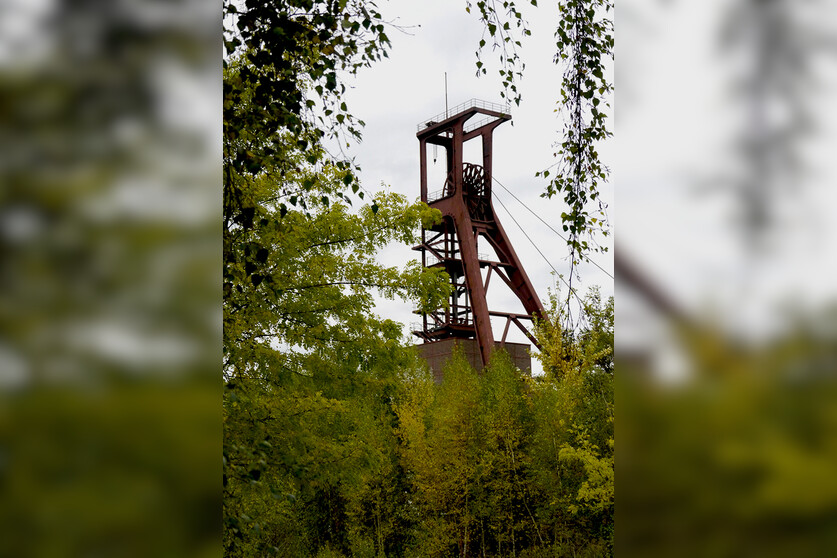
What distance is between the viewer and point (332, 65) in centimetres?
250

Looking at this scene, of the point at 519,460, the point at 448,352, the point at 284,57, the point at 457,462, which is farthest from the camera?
the point at 448,352
